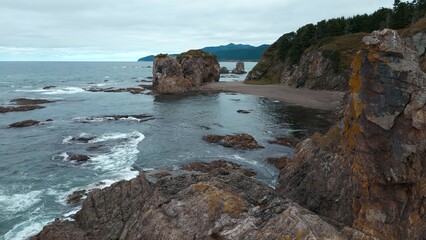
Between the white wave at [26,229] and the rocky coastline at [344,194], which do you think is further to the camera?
the white wave at [26,229]

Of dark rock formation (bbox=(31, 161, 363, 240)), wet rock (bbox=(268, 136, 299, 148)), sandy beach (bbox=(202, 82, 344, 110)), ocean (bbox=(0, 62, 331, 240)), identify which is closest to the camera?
dark rock formation (bbox=(31, 161, 363, 240))

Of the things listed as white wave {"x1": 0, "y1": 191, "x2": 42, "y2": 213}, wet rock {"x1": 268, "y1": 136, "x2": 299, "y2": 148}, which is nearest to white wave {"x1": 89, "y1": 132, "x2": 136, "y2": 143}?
white wave {"x1": 0, "y1": 191, "x2": 42, "y2": 213}

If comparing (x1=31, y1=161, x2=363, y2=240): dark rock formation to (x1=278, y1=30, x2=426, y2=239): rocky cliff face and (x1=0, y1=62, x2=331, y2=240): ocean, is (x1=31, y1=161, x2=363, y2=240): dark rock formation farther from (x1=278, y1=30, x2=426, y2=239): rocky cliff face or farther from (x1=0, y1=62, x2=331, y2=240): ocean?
(x1=0, y1=62, x2=331, y2=240): ocean

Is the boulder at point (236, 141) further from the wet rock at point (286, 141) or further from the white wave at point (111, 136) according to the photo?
the white wave at point (111, 136)

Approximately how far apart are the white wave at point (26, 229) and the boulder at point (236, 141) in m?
23.2

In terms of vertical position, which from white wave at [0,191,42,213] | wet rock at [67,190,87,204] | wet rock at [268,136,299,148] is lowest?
wet rock at [268,136,299,148]

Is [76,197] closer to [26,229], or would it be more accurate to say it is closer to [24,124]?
[26,229]

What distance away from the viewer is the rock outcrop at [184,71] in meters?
101

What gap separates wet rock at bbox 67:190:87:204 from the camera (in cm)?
2719

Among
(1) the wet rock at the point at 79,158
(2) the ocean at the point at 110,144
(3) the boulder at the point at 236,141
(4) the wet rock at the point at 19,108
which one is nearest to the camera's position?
(2) the ocean at the point at 110,144

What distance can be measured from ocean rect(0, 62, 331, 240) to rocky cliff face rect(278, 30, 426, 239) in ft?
48.2

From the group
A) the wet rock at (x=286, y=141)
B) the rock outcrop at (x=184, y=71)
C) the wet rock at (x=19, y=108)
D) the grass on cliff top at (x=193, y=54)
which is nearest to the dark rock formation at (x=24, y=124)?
the wet rock at (x=19, y=108)

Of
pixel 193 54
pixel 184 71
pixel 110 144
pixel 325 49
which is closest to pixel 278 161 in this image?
pixel 110 144

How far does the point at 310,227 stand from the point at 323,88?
83107 mm
